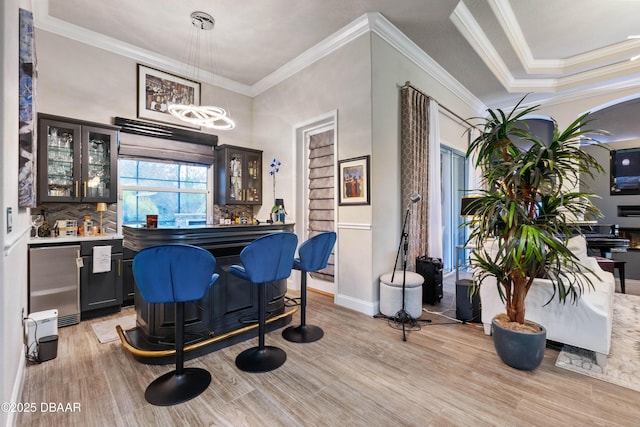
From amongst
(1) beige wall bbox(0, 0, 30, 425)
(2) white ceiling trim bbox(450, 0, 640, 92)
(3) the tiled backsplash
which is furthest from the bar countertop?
(2) white ceiling trim bbox(450, 0, 640, 92)

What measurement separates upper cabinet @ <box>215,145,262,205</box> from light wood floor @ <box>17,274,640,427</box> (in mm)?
2691

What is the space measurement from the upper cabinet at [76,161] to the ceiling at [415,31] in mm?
1281

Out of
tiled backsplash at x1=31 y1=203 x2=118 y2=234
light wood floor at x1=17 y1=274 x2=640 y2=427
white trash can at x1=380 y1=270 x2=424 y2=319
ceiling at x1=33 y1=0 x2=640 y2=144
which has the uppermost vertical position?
ceiling at x1=33 y1=0 x2=640 y2=144

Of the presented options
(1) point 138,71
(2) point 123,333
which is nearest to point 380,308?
(2) point 123,333

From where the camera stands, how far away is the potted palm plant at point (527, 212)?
208cm

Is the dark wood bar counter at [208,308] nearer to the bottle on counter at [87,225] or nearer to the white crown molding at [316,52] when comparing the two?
the bottle on counter at [87,225]

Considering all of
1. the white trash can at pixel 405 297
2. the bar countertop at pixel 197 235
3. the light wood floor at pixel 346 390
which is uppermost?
the bar countertop at pixel 197 235

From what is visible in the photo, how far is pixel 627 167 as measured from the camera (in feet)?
17.4

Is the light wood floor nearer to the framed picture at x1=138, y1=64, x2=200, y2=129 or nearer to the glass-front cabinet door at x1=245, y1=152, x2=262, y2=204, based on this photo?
the glass-front cabinet door at x1=245, y1=152, x2=262, y2=204

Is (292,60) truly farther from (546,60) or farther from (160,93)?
(546,60)

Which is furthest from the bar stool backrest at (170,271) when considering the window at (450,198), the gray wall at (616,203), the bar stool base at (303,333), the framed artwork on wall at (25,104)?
the gray wall at (616,203)

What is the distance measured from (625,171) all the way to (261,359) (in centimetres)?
725

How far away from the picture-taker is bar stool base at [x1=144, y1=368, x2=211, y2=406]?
1855 millimetres

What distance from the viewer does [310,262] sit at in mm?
2684
